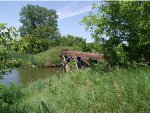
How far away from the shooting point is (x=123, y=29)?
12.0 m

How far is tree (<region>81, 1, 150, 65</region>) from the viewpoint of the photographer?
11250mm

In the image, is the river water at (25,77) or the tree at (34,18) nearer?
the river water at (25,77)

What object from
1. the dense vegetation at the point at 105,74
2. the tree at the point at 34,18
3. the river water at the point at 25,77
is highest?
the tree at the point at 34,18

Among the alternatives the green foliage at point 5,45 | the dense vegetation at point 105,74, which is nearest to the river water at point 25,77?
the dense vegetation at point 105,74

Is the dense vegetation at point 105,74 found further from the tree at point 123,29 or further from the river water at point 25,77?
the river water at point 25,77

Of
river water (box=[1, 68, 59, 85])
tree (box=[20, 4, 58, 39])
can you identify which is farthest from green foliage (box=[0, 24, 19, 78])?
tree (box=[20, 4, 58, 39])

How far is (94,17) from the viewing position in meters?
12.6

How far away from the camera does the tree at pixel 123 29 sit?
11.2 m

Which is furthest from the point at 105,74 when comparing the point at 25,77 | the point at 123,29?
the point at 25,77

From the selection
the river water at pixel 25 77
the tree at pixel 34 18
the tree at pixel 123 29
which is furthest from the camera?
the tree at pixel 34 18

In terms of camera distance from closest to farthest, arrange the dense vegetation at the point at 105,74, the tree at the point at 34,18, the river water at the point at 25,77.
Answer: the dense vegetation at the point at 105,74, the river water at the point at 25,77, the tree at the point at 34,18

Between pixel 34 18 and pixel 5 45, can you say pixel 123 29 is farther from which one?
pixel 34 18

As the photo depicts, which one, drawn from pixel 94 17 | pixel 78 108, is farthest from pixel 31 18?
pixel 78 108

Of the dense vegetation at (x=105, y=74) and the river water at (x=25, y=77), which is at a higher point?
the dense vegetation at (x=105, y=74)
